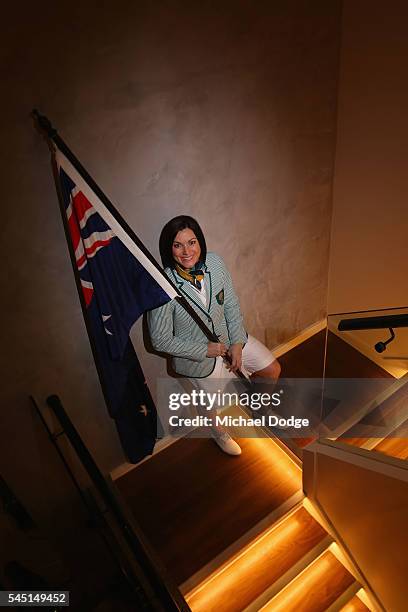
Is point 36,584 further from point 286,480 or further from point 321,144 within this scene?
point 321,144

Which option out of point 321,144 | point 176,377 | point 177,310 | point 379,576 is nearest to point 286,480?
point 379,576

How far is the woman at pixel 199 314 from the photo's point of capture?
11.0 feet

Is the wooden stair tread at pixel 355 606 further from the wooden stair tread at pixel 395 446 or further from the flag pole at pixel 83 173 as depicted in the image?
the flag pole at pixel 83 173

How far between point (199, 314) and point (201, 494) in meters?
1.50

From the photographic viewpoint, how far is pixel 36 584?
296cm

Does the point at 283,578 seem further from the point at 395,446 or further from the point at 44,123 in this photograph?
the point at 44,123

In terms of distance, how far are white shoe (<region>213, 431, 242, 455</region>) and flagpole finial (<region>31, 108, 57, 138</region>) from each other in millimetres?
2734

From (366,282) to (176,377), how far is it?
1998 millimetres

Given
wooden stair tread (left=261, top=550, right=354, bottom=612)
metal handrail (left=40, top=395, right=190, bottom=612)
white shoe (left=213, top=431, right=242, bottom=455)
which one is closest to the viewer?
metal handrail (left=40, top=395, right=190, bottom=612)

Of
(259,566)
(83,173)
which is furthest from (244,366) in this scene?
(83,173)

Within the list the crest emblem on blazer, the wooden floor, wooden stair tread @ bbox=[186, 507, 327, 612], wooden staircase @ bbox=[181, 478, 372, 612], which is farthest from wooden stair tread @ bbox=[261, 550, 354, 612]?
the crest emblem on blazer

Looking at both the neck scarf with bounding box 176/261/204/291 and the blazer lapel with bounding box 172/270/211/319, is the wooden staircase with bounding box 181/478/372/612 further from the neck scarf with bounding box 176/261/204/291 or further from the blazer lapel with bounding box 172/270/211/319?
the neck scarf with bounding box 176/261/204/291

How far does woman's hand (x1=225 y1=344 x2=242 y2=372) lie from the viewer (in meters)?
3.86

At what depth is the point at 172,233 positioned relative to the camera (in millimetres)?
3301
